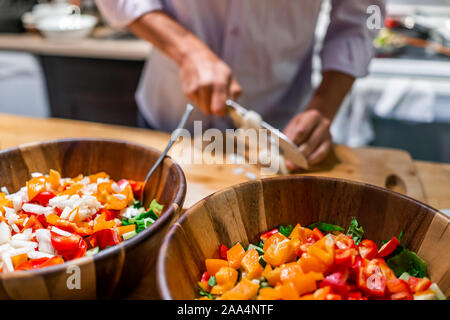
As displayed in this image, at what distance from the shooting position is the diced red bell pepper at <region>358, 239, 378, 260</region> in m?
0.65

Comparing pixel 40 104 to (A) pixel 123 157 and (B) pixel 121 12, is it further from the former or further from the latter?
(A) pixel 123 157

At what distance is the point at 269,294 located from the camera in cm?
56

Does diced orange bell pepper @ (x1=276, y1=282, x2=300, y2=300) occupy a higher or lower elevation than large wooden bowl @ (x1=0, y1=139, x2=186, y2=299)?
lower

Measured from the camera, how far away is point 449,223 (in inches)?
24.4

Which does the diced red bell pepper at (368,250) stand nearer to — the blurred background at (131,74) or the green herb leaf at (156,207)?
the green herb leaf at (156,207)

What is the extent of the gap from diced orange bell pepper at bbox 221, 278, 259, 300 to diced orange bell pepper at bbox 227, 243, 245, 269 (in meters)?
0.06

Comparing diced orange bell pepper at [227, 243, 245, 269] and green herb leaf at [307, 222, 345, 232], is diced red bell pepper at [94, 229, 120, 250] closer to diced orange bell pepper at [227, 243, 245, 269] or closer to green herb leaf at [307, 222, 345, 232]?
diced orange bell pepper at [227, 243, 245, 269]

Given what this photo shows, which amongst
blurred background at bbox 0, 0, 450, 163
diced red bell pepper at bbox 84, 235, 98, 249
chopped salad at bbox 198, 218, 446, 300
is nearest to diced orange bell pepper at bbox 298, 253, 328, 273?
chopped salad at bbox 198, 218, 446, 300

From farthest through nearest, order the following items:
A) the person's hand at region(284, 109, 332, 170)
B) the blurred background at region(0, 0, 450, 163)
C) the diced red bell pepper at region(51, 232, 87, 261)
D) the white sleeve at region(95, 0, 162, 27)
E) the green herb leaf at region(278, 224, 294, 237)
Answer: the blurred background at region(0, 0, 450, 163) < the white sleeve at region(95, 0, 162, 27) < the person's hand at region(284, 109, 332, 170) < the green herb leaf at region(278, 224, 294, 237) < the diced red bell pepper at region(51, 232, 87, 261)

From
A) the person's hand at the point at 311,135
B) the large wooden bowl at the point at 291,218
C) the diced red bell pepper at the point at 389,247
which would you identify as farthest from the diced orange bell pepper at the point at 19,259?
the person's hand at the point at 311,135

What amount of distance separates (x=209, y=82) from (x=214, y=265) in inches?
23.9

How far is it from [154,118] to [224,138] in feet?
1.49

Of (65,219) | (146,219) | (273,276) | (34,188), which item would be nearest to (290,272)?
(273,276)

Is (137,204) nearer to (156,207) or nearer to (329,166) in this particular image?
(156,207)
